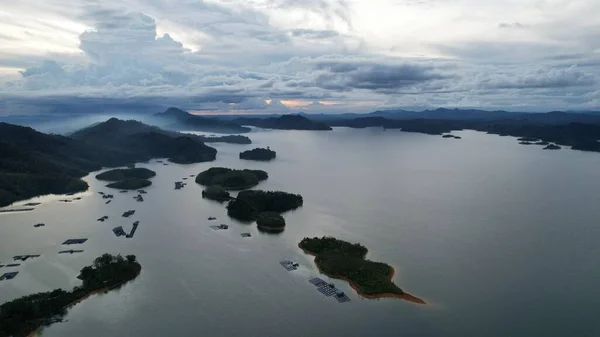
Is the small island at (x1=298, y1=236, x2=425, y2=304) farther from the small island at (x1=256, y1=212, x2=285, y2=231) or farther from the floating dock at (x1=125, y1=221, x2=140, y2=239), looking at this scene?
the floating dock at (x1=125, y1=221, x2=140, y2=239)

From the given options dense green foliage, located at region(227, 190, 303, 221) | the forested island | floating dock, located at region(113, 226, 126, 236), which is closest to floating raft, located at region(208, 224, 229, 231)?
dense green foliage, located at region(227, 190, 303, 221)

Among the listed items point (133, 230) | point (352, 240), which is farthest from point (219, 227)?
point (352, 240)

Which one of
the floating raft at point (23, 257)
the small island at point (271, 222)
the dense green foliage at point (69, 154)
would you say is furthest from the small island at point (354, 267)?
the dense green foliage at point (69, 154)

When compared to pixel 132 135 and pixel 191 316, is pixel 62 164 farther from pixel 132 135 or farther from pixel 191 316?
pixel 191 316

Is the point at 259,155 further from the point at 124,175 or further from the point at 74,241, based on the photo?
the point at 74,241

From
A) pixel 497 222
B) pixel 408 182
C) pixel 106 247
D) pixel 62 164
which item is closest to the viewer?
pixel 106 247

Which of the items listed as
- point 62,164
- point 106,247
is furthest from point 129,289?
point 62,164
